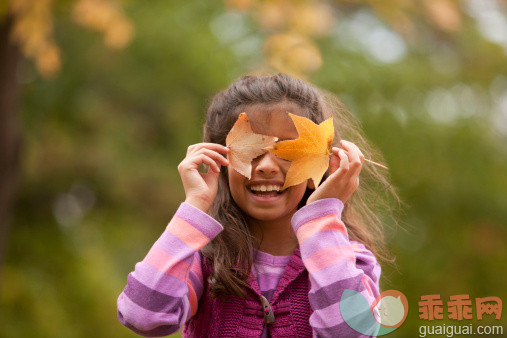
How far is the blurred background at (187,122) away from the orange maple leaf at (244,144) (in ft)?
8.22

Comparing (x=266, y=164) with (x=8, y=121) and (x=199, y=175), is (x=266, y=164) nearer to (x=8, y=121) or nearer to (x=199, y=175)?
(x=199, y=175)

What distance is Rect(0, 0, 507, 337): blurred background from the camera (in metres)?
5.02

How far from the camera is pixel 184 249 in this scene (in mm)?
1927

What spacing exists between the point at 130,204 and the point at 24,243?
4.04ft

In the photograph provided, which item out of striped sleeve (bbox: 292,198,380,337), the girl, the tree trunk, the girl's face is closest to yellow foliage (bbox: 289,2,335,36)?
the tree trunk

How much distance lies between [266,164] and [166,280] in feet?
1.49

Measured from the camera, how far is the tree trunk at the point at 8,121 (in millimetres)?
4832

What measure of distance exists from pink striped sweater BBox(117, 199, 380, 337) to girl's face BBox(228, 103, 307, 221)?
101 millimetres

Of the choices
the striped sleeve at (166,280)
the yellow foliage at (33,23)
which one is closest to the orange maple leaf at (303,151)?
the striped sleeve at (166,280)

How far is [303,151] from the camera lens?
6.51 ft

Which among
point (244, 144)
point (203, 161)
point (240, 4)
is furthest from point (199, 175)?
point (240, 4)

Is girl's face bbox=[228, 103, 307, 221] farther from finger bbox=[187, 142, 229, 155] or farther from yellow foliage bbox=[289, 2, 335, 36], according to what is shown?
yellow foliage bbox=[289, 2, 335, 36]

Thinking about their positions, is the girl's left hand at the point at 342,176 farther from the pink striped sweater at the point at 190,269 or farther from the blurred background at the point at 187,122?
the blurred background at the point at 187,122

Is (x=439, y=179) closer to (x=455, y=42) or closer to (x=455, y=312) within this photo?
(x=455, y=42)
